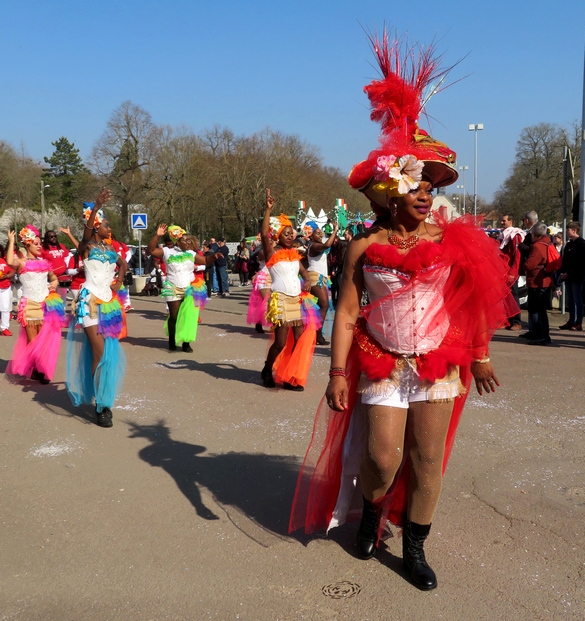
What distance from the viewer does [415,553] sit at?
3398mm

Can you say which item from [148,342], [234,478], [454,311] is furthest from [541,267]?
[454,311]

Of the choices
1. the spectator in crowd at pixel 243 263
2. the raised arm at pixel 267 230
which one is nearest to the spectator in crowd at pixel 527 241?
the raised arm at pixel 267 230

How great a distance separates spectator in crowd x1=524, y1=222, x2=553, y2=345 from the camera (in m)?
10.8

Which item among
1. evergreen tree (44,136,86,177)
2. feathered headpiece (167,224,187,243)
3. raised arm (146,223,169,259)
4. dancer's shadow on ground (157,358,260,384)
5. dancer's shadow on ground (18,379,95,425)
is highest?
evergreen tree (44,136,86,177)

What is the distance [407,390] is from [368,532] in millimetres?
819

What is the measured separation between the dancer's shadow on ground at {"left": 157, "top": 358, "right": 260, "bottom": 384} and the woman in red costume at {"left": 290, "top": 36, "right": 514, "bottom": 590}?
487 centimetres

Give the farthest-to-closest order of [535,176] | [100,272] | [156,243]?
[535,176] < [156,243] < [100,272]

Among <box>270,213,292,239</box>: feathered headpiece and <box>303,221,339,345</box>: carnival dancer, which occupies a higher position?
<box>270,213,292,239</box>: feathered headpiece

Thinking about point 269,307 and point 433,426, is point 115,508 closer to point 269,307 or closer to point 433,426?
point 433,426

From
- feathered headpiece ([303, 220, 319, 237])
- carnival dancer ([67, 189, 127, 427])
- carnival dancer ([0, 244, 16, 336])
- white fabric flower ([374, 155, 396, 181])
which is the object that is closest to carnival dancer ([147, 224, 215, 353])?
feathered headpiece ([303, 220, 319, 237])

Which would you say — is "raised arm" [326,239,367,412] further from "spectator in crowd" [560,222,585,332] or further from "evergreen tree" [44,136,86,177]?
"evergreen tree" [44,136,86,177]

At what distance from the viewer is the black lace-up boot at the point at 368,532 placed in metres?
3.58

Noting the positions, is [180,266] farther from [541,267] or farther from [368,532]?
[368,532]

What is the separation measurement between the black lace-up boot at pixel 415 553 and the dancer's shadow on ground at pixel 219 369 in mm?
4966
